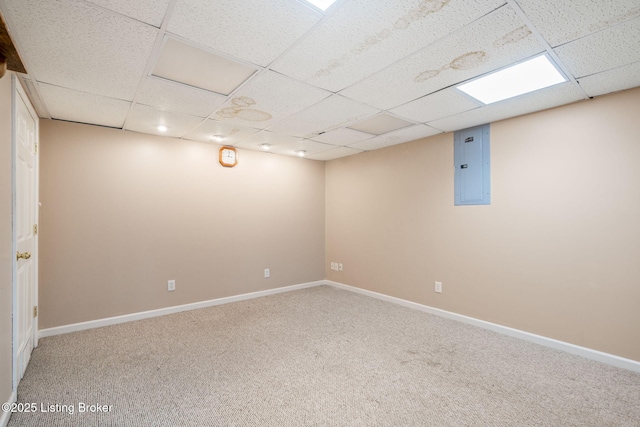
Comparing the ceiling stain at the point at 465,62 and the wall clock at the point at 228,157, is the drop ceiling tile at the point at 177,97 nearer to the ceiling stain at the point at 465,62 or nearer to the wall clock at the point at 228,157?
the wall clock at the point at 228,157

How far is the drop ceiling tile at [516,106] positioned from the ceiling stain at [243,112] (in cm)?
187

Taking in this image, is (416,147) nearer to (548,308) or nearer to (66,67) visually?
(548,308)

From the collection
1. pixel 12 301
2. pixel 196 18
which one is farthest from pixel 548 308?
pixel 12 301

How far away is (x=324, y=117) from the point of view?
9.97 feet

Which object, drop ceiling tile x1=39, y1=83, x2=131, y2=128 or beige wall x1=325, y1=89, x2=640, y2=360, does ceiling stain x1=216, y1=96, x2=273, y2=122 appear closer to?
drop ceiling tile x1=39, y1=83, x2=131, y2=128

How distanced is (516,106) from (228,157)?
140 inches

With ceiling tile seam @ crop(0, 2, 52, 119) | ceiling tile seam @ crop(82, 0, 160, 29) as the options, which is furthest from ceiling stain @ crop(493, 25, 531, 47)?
ceiling tile seam @ crop(0, 2, 52, 119)

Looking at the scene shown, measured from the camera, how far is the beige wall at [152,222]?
124 inches

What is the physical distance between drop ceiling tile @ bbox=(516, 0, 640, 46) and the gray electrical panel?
5.43 feet

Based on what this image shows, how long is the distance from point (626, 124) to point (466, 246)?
1.74 meters

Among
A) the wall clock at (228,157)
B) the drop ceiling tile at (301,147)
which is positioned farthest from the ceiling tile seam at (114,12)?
the wall clock at (228,157)

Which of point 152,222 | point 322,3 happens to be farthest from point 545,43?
point 152,222

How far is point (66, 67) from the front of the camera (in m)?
2.02

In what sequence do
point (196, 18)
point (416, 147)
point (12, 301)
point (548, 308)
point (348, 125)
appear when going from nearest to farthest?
point (196, 18)
point (12, 301)
point (548, 308)
point (348, 125)
point (416, 147)
